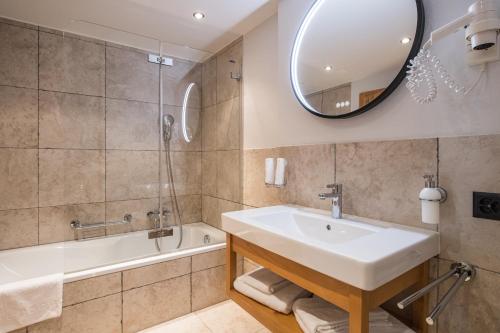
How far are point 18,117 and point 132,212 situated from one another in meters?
1.17

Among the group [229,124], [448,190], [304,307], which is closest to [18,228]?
[229,124]

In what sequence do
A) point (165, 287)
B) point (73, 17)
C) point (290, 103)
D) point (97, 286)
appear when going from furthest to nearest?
point (73, 17) < point (165, 287) < point (290, 103) < point (97, 286)

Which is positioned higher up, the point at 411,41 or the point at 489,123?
the point at 411,41

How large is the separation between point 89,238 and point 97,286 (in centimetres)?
86

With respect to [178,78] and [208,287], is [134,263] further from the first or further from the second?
[178,78]

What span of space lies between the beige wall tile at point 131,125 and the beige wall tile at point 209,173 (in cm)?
50

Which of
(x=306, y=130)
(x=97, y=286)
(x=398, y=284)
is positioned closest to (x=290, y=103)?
(x=306, y=130)

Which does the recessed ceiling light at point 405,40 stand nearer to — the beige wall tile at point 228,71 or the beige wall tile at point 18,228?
the beige wall tile at point 228,71

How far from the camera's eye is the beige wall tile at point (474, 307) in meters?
0.89

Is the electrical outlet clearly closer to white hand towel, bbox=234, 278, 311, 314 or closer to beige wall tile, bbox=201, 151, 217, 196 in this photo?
white hand towel, bbox=234, 278, 311, 314

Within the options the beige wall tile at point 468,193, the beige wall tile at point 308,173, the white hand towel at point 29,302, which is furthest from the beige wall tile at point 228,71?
the white hand towel at point 29,302

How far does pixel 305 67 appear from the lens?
1.61 m

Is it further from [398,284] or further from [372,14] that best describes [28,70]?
[398,284]

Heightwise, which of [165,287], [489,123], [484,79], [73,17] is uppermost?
[73,17]
